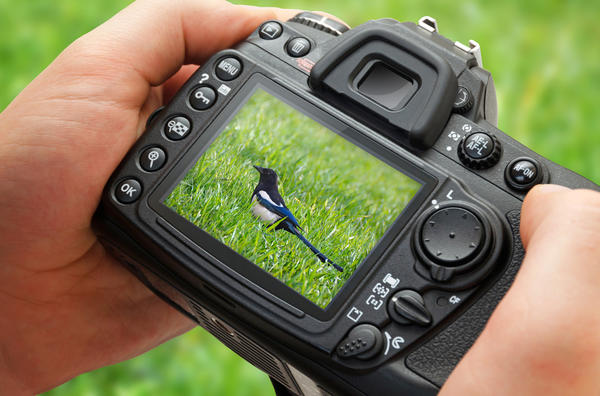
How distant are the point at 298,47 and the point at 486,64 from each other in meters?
1.20

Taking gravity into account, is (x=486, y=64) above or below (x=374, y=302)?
above

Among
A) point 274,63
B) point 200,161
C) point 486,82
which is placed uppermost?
point 486,82

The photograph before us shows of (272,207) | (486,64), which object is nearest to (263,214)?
(272,207)

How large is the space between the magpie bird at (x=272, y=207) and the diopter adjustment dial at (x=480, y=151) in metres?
0.26

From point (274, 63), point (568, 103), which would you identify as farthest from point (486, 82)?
point (568, 103)

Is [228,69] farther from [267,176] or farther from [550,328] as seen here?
[550,328]

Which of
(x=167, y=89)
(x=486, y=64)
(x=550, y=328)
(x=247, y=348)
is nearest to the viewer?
(x=550, y=328)

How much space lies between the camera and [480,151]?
1.09 metres

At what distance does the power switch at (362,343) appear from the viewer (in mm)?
1008

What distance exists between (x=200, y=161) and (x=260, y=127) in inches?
4.2

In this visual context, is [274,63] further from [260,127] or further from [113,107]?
[113,107]

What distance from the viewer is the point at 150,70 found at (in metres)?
1.33

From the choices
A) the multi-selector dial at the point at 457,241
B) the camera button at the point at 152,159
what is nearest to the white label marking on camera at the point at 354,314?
the multi-selector dial at the point at 457,241

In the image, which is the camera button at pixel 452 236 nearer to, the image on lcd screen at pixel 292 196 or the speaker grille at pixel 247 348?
the image on lcd screen at pixel 292 196
